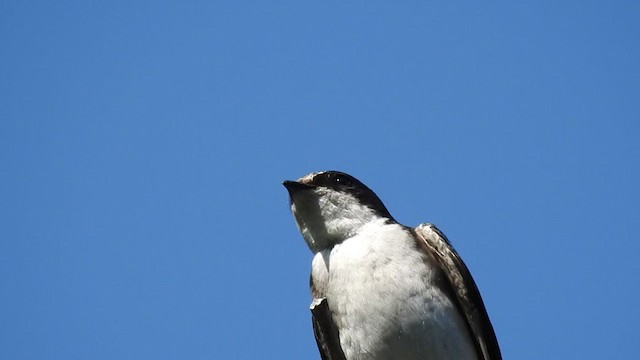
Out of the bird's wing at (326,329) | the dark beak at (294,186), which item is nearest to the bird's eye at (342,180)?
the dark beak at (294,186)

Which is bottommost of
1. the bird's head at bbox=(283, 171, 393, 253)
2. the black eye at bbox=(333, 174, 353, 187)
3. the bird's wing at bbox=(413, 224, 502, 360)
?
the bird's wing at bbox=(413, 224, 502, 360)

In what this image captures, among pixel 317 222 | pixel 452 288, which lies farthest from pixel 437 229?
pixel 317 222

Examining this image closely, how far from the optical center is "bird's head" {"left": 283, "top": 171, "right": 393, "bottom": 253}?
24.5 ft

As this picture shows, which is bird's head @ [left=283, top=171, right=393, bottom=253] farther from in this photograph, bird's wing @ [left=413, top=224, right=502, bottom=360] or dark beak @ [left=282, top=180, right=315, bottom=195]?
bird's wing @ [left=413, top=224, right=502, bottom=360]

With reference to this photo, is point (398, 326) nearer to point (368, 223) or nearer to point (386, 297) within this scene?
point (386, 297)

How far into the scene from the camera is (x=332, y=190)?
7711mm

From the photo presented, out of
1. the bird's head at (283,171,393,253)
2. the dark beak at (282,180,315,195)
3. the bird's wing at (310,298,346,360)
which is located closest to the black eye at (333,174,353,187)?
the bird's head at (283,171,393,253)

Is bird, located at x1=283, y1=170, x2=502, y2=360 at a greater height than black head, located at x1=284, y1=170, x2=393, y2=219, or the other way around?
black head, located at x1=284, y1=170, x2=393, y2=219

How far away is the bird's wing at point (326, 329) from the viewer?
691cm

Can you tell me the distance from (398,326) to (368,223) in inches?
49.6

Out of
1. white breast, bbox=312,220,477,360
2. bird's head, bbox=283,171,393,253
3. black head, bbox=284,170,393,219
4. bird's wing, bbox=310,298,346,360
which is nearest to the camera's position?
white breast, bbox=312,220,477,360

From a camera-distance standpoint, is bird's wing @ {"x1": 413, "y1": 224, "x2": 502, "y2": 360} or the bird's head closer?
bird's wing @ {"x1": 413, "y1": 224, "x2": 502, "y2": 360}

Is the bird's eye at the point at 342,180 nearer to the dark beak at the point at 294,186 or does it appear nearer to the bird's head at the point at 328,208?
the bird's head at the point at 328,208

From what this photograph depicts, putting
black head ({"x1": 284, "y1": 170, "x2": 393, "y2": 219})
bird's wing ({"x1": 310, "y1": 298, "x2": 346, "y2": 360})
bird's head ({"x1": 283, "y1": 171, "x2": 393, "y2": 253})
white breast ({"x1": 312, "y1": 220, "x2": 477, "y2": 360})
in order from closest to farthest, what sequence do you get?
white breast ({"x1": 312, "y1": 220, "x2": 477, "y2": 360}), bird's wing ({"x1": 310, "y1": 298, "x2": 346, "y2": 360}), bird's head ({"x1": 283, "y1": 171, "x2": 393, "y2": 253}), black head ({"x1": 284, "y1": 170, "x2": 393, "y2": 219})
